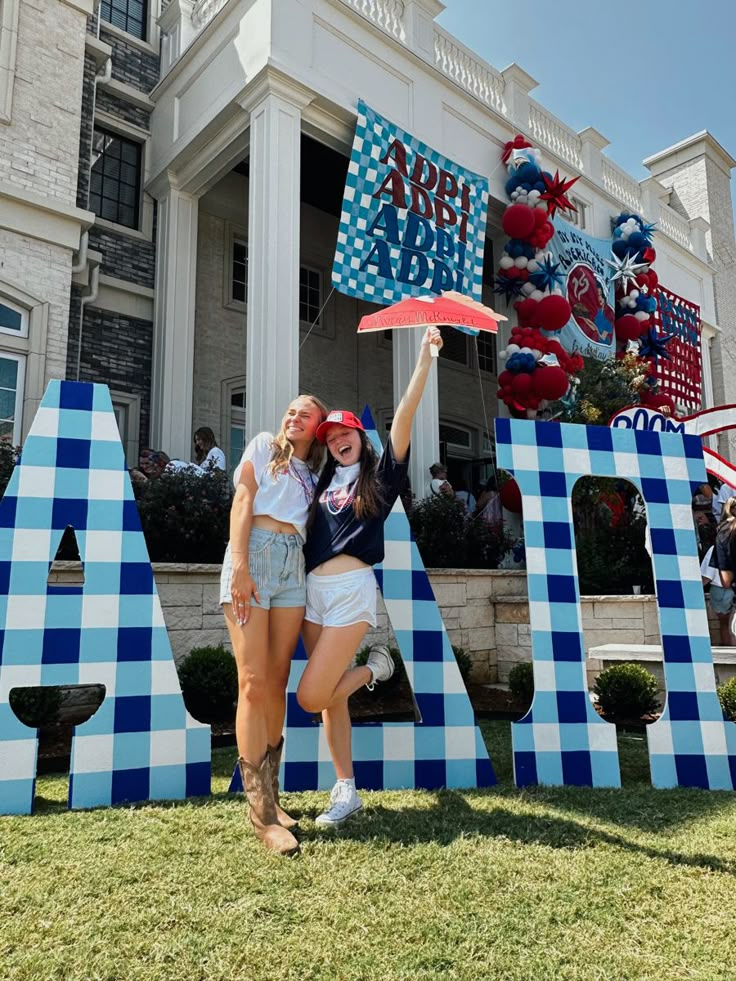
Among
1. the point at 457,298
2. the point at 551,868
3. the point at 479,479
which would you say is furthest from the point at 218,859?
the point at 479,479

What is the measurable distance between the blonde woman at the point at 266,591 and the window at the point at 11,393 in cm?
620

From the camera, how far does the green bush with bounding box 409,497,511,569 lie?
755 cm

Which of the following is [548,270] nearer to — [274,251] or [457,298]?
[274,251]

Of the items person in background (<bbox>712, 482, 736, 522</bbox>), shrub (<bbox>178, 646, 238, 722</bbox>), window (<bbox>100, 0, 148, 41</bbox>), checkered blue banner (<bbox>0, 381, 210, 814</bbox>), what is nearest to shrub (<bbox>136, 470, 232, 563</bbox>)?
shrub (<bbox>178, 646, 238, 722</bbox>)

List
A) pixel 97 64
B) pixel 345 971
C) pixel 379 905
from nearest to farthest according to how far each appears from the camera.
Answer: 1. pixel 345 971
2. pixel 379 905
3. pixel 97 64

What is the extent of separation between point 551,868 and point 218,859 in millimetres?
1209

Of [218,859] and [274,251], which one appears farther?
[274,251]

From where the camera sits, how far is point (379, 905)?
7.18 ft

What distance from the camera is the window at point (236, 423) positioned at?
37.8ft

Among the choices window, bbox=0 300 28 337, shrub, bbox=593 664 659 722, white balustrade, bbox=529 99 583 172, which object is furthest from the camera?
white balustrade, bbox=529 99 583 172

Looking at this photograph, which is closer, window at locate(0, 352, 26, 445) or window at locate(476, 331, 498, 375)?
window at locate(0, 352, 26, 445)

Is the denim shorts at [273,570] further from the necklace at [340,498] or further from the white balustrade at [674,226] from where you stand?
the white balustrade at [674,226]

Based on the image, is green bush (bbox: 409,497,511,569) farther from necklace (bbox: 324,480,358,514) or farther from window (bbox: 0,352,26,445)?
window (bbox: 0,352,26,445)

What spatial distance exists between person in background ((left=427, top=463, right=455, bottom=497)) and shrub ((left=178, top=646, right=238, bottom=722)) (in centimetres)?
382
